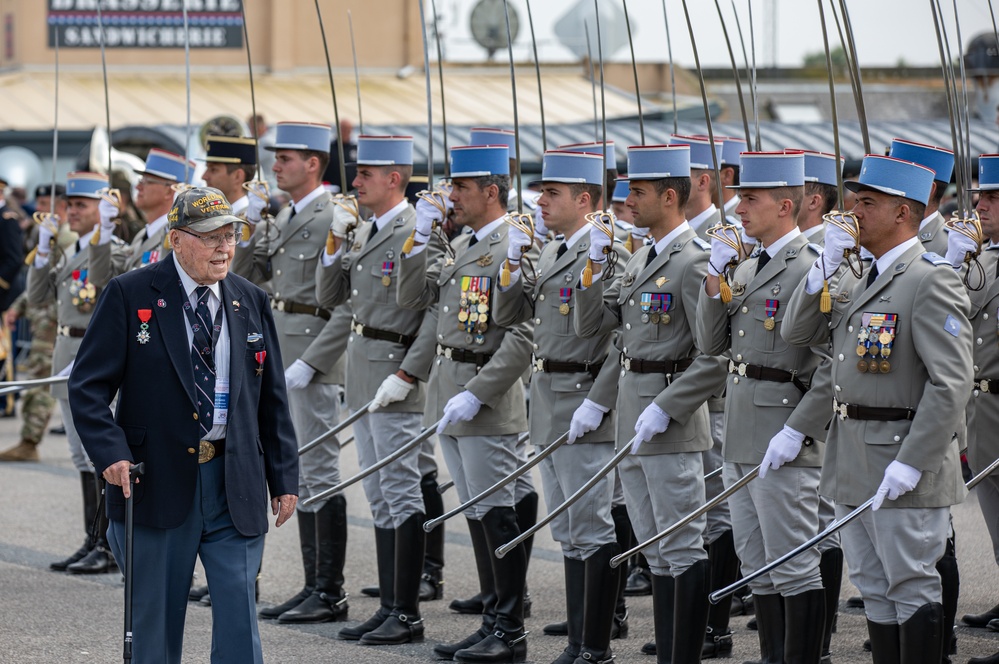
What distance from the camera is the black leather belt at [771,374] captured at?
5.47 metres

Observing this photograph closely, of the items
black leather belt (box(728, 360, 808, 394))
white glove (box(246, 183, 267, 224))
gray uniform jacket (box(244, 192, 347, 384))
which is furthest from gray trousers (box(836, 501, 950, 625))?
white glove (box(246, 183, 267, 224))

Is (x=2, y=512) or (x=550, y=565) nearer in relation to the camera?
(x=550, y=565)

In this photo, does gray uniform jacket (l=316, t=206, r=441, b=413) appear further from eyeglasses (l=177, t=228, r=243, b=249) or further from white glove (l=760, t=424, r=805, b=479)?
eyeglasses (l=177, t=228, r=243, b=249)

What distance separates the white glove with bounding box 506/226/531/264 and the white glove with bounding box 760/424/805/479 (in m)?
1.44

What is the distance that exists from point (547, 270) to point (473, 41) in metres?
23.7

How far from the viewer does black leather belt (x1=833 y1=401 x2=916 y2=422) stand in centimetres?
479

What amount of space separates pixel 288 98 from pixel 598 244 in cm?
2061

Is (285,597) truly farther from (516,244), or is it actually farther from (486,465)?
(516,244)

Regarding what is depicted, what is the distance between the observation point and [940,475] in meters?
4.77

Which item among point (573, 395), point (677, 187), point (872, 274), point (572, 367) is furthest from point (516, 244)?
point (872, 274)

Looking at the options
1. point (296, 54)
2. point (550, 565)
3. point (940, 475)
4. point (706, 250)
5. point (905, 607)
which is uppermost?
point (296, 54)

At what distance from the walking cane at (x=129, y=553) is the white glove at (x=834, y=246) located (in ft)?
7.36

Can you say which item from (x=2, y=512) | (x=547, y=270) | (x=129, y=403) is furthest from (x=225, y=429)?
(x=2, y=512)

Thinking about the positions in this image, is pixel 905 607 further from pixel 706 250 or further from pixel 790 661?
pixel 706 250
